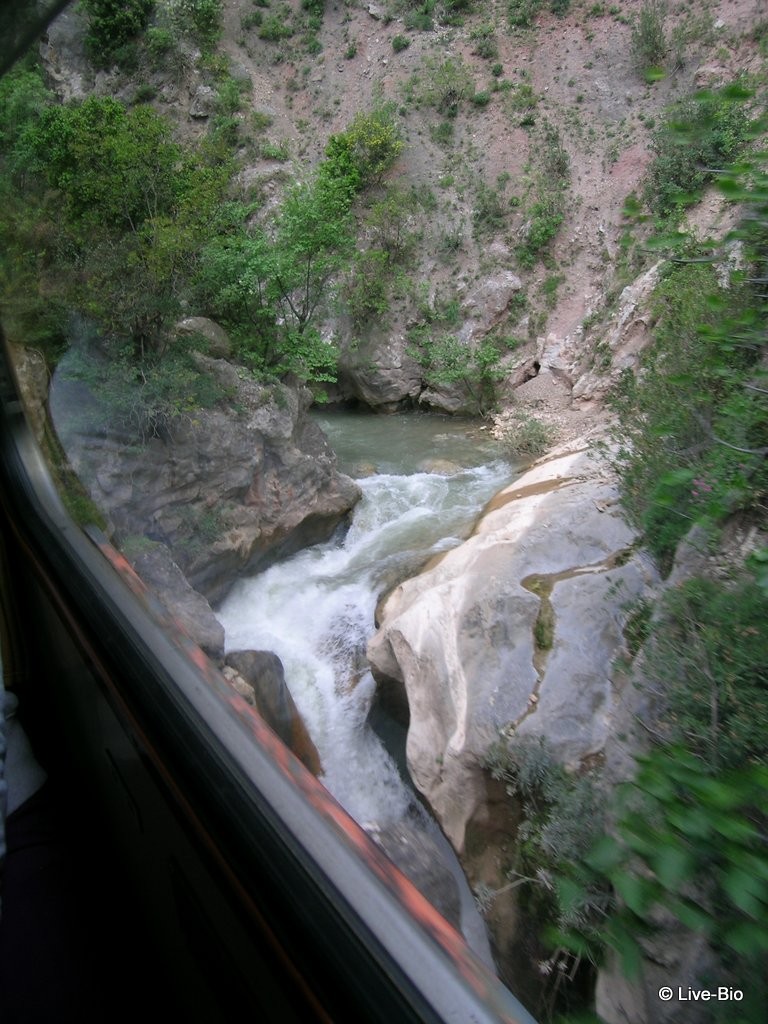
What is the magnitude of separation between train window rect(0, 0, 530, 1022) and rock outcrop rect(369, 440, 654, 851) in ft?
1.19

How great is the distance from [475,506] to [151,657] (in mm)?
7981

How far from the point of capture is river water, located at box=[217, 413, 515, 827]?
390cm

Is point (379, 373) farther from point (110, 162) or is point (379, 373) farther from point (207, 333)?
point (110, 162)

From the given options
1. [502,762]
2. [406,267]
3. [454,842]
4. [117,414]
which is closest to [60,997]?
[454,842]

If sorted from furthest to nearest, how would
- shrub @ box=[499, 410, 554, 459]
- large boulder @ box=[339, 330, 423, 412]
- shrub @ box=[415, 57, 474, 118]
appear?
shrub @ box=[415, 57, 474, 118] < large boulder @ box=[339, 330, 423, 412] < shrub @ box=[499, 410, 554, 459]

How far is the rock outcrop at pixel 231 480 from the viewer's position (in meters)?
5.43

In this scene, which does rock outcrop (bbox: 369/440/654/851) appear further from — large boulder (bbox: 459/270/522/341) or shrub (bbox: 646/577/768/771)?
large boulder (bbox: 459/270/522/341)

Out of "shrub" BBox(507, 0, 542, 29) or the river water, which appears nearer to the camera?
the river water

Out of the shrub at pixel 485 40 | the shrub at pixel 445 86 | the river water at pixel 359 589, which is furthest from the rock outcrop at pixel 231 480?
the shrub at pixel 485 40

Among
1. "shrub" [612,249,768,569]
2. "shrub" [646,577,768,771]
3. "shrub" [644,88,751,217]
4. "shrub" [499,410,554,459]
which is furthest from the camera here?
"shrub" [499,410,554,459]

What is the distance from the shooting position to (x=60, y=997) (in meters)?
1.23

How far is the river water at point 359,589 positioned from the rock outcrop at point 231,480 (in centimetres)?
38

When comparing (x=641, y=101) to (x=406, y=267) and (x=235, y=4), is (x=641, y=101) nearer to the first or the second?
(x=235, y=4)

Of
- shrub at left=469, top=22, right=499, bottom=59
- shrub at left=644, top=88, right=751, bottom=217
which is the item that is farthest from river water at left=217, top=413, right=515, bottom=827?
shrub at left=469, top=22, right=499, bottom=59
